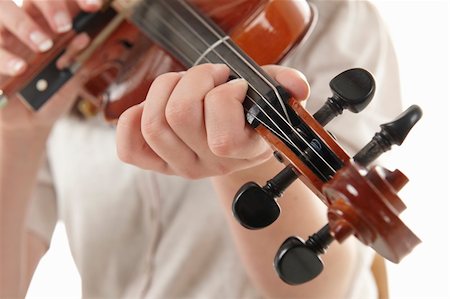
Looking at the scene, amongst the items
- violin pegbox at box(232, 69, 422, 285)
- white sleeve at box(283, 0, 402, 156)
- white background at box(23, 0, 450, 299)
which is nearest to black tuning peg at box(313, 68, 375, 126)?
violin pegbox at box(232, 69, 422, 285)

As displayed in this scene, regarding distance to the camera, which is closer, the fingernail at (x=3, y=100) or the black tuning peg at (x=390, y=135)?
the black tuning peg at (x=390, y=135)

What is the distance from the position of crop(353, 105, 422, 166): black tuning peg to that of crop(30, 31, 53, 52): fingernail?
0.45 m

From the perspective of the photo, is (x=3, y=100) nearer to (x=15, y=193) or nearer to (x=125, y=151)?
(x=15, y=193)

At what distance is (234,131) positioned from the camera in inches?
16.7

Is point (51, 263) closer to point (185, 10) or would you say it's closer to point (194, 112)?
point (185, 10)

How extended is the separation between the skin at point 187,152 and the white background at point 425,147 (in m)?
0.14

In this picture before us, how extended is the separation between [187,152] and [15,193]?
1.38ft

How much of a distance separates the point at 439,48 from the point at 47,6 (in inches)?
23.3

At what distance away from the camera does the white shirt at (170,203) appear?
27.3 inches

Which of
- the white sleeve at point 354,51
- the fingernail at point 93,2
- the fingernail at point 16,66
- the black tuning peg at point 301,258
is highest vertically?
the fingernail at point 93,2

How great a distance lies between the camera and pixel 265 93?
17.4 inches

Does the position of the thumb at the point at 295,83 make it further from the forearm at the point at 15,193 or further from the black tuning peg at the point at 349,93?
the forearm at the point at 15,193

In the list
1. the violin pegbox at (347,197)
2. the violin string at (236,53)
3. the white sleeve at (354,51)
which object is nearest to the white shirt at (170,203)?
the white sleeve at (354,51)

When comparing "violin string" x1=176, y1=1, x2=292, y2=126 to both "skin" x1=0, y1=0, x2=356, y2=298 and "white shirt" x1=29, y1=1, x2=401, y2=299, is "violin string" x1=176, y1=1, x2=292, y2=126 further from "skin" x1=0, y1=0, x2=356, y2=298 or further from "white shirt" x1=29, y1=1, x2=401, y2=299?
"white shirt" x1=29, y1=1, x2=401, y2=299
